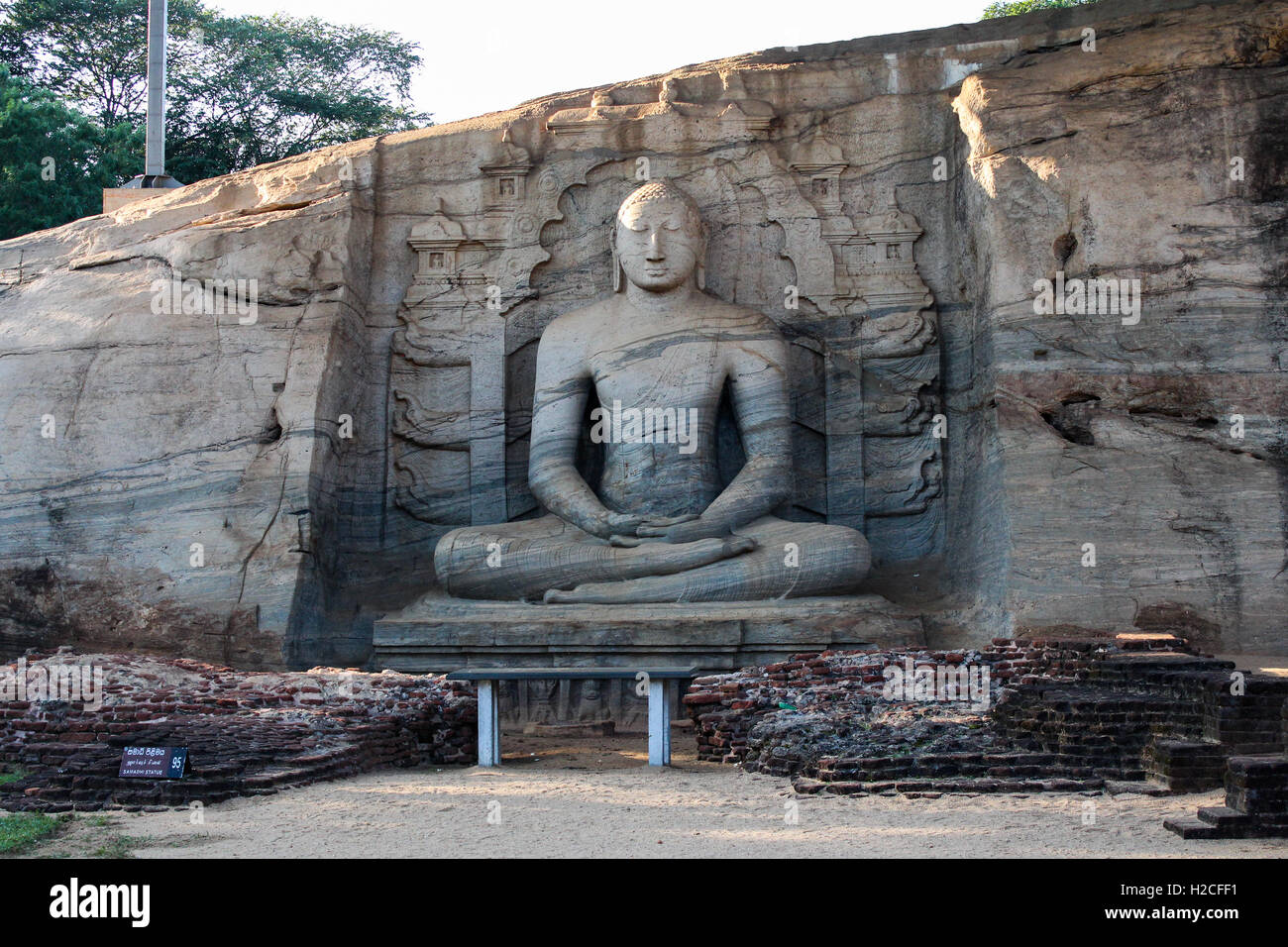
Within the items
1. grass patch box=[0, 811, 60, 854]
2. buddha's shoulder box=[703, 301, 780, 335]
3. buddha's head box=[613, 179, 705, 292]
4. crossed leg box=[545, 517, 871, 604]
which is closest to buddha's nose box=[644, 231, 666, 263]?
buddha's head box=[613, 179, 705, 292]

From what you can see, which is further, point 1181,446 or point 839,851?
point 1181,446

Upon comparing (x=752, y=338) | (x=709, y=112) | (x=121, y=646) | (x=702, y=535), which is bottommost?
(x=121, y=646)

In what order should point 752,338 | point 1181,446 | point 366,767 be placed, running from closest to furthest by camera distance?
point 366,767, point 1181,446, point 752,338

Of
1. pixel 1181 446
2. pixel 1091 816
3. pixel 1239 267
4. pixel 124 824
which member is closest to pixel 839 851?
pixel 1091 816

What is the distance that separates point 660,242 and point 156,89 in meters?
7.78

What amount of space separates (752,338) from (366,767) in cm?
518

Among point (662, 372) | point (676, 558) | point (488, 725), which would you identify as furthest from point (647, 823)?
point (662, 372)

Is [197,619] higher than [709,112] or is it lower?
lower

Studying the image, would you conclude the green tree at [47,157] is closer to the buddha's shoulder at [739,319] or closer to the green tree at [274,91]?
A: the green tree at [274,91]

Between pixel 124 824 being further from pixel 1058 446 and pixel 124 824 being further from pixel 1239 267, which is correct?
pixel 1239 267

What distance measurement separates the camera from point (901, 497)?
12.9 meters

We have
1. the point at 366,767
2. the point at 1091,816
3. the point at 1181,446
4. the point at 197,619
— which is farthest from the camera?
the point at 197,619

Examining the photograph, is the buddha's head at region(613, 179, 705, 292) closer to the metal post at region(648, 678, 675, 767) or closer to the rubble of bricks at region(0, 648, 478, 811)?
the rubble of bricks at region(0, 648, 478, 811)

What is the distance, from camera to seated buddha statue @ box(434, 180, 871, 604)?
11.6 meters
